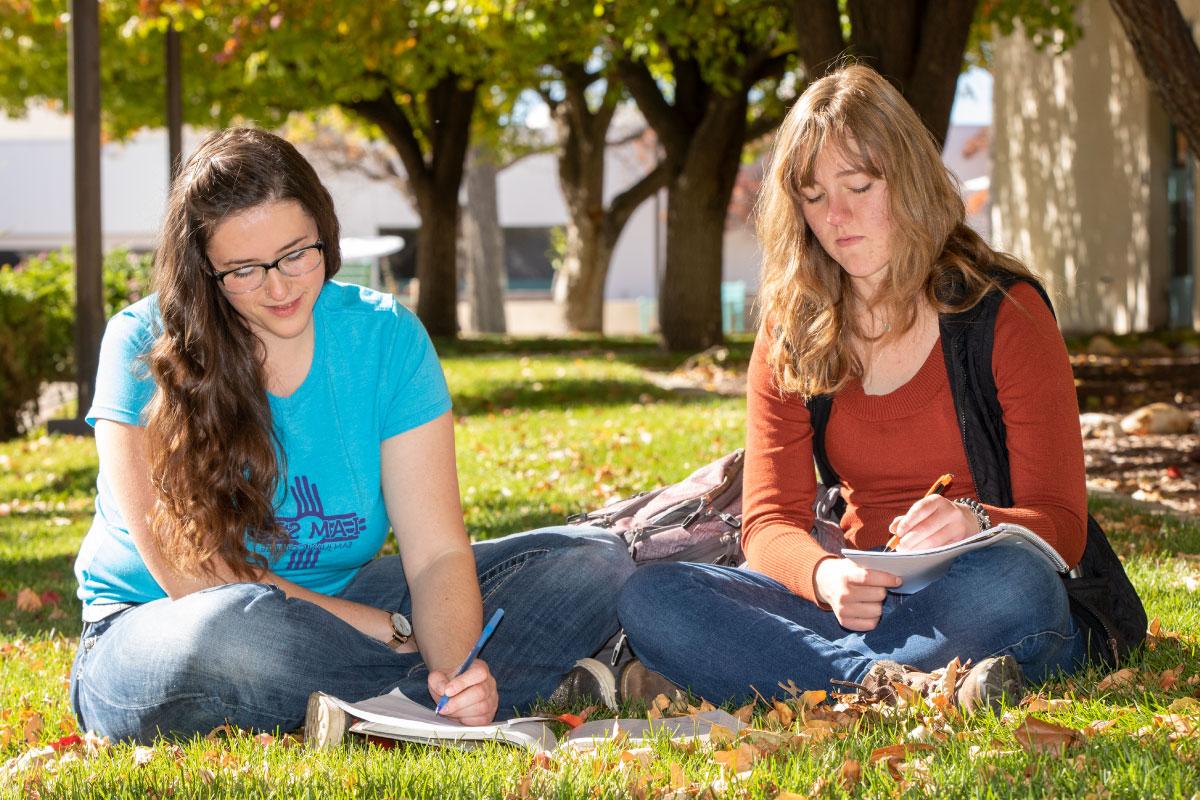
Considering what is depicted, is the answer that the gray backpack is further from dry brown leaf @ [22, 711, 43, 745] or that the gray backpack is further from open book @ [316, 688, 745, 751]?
dry brown leaf @ [22, 711, 43, 745]

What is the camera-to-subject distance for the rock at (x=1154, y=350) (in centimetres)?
1401

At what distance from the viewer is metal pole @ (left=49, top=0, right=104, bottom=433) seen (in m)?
11.1

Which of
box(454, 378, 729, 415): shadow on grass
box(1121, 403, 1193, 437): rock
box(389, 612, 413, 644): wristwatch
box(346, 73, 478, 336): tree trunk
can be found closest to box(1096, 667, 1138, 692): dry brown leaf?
box(389, 612, 413, 644): wristwatch

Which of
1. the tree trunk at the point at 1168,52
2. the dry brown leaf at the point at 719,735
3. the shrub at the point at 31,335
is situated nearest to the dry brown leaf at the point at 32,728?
the dry brown leaf at the point at 719,735

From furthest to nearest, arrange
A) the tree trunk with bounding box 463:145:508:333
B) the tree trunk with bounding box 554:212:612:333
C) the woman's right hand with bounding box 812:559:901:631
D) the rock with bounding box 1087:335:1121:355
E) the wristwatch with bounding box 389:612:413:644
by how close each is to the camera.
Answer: the tree trunk with bounding box 463:145:508:333
the tree trunk with bounding box 554:212:612:333
the rock with bounding box 1087:335:1121:355
the wristwatch with bounding box 389:612:413:644
the woman's right hand with bounding box 812:559:901:631

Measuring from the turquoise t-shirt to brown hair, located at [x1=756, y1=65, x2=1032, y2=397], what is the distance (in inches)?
36.0

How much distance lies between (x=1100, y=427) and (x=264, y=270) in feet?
23.3

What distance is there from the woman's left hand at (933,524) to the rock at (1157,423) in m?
6.52

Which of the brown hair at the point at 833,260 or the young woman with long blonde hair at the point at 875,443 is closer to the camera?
the young woman with long blonde hair at the point at 875,443

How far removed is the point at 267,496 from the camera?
3422mm

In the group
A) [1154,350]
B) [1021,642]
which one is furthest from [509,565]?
[1154,350]

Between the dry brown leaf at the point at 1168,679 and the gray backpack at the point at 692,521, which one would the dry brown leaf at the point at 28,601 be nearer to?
the gray backpack at the point at 692,521

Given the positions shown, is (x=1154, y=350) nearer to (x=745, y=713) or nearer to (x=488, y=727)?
(x=745, y=713)

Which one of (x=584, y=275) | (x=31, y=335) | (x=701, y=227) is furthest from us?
(x=584, y=275)
